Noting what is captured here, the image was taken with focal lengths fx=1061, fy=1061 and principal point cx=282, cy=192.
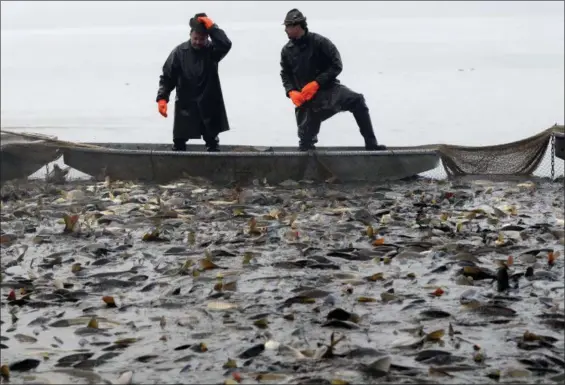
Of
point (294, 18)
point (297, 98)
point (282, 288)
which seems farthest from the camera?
point (297, 98)

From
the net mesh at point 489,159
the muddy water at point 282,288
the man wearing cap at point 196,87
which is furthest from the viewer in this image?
the net mesh at point 489,159

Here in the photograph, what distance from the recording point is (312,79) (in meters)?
14.2

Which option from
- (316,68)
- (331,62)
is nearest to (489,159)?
(331,62)

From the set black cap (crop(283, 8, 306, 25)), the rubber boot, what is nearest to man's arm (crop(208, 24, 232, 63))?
black cap (crop(283, 8, 306, 25))

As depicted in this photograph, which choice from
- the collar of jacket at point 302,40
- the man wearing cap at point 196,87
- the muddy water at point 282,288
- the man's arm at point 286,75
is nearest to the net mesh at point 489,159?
the man wearing cap at point 196,87

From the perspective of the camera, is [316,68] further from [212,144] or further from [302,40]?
[212,144]

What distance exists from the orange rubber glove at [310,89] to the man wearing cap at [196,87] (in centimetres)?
114

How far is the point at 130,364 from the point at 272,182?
723 centimetres

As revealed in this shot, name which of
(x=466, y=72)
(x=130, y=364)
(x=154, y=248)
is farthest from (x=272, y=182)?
(x=466, y=72)

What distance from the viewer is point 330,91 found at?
14.2 meters

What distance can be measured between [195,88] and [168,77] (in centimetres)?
43

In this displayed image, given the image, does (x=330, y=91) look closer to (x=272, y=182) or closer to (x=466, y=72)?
(x=272, y=182)

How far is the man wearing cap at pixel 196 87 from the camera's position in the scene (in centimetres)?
1410

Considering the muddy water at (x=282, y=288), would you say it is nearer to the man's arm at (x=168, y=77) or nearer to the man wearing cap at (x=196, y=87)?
the man wearing cap at (x=196, y=87)
